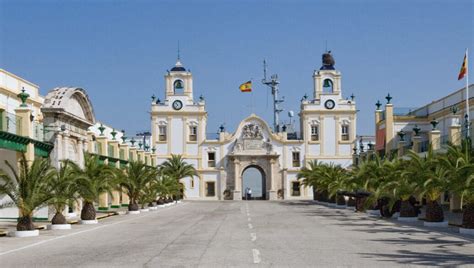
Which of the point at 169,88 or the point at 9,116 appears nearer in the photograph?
the point at 9,116

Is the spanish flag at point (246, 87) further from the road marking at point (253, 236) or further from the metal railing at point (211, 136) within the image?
the road marking at point (253, 236)

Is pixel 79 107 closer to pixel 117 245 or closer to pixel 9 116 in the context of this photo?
pixel 9 116

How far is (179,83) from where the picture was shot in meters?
87.1

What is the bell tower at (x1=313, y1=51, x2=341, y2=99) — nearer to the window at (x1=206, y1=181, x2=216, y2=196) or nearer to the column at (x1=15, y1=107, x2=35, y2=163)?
the window at (x1=206, y1=181, x2=216, y2=196)

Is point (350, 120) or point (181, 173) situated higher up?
point (350, 120)

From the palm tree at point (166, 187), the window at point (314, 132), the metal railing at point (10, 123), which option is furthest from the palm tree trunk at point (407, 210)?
the window at point (314, 132)

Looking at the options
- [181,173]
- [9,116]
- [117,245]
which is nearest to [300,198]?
[181,173]

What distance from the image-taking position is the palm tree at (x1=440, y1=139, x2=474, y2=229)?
2552 cm

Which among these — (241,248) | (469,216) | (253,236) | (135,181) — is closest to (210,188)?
(135,181)

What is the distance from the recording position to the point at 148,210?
2099 inches

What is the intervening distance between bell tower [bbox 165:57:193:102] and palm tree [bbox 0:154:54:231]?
2291 inches

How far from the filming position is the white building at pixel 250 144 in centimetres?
8400

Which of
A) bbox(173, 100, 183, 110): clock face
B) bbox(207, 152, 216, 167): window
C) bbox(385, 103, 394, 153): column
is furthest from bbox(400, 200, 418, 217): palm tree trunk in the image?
bbox(173, 100, 183, 110): clock face

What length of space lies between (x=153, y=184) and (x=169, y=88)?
1357 inches
